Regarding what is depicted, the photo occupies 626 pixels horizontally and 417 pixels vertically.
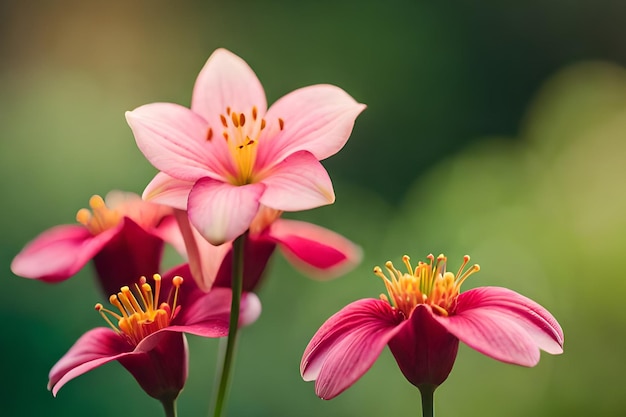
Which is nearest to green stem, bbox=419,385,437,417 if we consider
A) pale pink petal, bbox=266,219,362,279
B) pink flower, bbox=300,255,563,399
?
pink flower, bbox=300,255,563,399

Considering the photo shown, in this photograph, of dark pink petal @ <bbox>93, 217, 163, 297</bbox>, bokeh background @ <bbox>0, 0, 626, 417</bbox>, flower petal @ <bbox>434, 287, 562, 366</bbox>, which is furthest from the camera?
bokeh background @ <bbox>0, 0, 626, 417</bbox>

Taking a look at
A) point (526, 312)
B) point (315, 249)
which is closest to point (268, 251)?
point (315, 249)

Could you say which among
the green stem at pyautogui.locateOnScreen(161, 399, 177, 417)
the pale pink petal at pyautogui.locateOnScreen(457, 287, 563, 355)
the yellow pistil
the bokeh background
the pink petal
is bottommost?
the green stem at pyautogui.locateOnScreen(161, 399, 177, 417)

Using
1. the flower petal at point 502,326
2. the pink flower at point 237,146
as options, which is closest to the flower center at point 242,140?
the pink flower at point 237,146

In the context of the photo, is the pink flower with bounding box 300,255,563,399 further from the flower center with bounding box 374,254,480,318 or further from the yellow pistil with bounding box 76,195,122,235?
the yellow pistil with bounding box 76,195,122,235

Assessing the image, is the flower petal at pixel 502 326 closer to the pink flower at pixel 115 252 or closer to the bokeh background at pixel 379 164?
the pink flower at pixel 115 252

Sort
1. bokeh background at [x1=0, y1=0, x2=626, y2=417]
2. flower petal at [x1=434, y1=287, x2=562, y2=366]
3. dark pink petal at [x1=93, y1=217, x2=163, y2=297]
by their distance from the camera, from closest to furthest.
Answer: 1. flower petal at [x1=434, y1=287, x2=562, y2=366]
2. dark pink petal at [x1=93, y1=217, x2=163, y2=297]
3. bokeh background at [x1=0, y1=0, x2=626, y2=417]

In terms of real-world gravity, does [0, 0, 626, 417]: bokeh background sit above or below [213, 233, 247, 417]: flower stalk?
above
